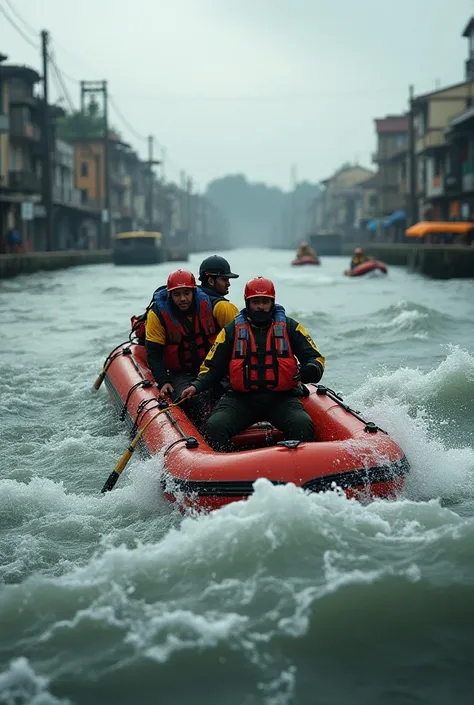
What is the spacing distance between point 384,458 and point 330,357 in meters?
7.62

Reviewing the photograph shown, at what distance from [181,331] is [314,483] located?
2.77 meters

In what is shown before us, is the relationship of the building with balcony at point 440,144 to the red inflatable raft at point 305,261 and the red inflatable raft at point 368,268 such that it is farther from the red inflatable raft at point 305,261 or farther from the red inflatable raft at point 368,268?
the red inflatable raft at point 368,268

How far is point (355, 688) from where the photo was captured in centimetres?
413

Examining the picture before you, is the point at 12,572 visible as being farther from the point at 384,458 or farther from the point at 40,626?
the point at 384,458

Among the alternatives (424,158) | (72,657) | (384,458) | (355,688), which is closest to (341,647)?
(355,688)

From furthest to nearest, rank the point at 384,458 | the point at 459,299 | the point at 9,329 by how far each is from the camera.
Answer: the point at 459,299 → the point at 9,329 → the point at 384,458

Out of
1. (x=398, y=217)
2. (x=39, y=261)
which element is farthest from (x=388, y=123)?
(x=39, y=261)

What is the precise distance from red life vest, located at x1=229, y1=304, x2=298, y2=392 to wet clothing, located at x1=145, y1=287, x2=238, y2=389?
4.01ft

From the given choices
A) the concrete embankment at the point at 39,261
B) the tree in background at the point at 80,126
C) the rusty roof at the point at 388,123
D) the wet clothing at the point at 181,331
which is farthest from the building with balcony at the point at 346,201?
the wet clothing at the point at 181,331

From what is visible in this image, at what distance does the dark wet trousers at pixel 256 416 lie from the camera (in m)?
7.01

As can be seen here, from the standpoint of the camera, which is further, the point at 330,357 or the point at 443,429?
the point at 330,357

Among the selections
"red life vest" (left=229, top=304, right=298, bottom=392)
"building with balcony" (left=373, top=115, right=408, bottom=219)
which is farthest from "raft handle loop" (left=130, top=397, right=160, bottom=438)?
"building with balcony" (left=373, top=115, right=408, bottom=219)

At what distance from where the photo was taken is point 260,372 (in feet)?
23.2

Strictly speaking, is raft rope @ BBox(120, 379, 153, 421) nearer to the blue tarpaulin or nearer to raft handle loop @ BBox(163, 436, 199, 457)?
raft handle loop @ BBox(163, 436, 199, 457)
